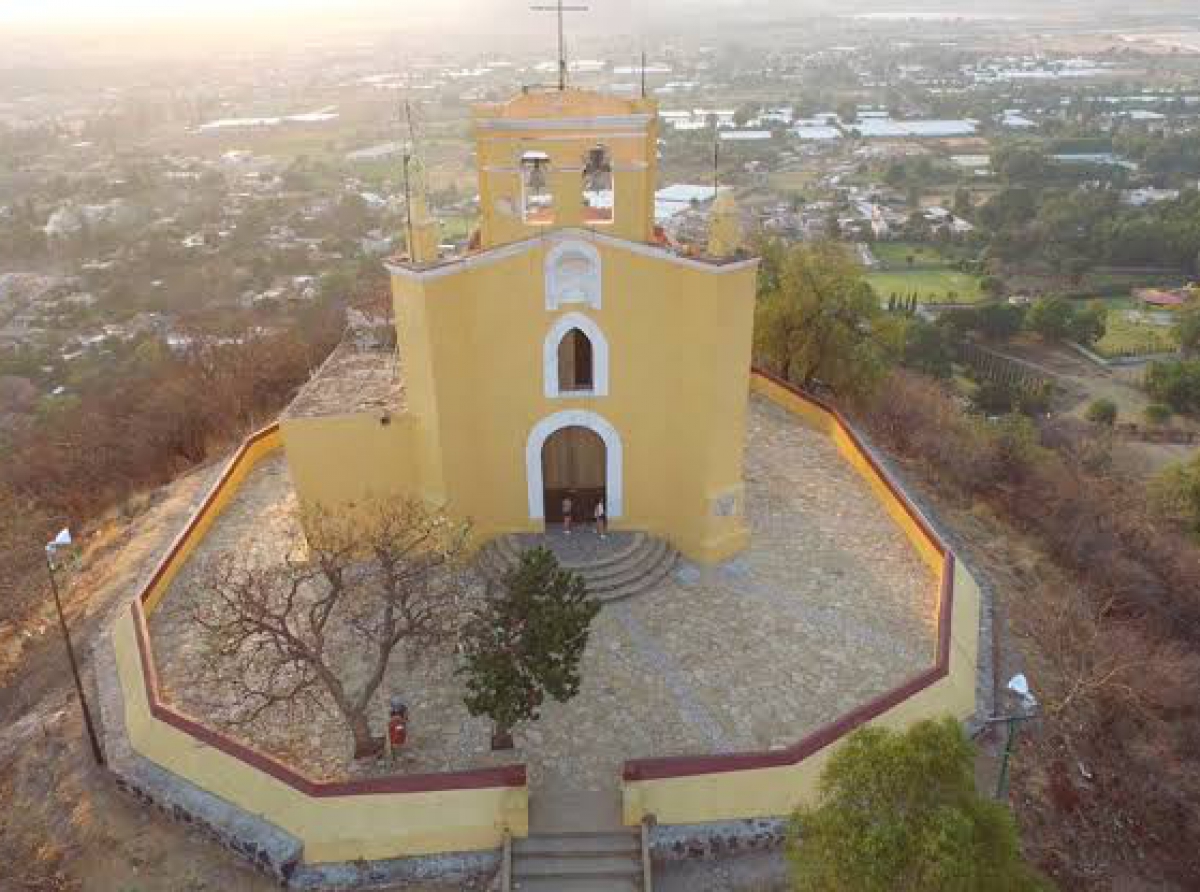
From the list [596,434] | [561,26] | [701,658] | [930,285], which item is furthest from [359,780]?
[930,285]

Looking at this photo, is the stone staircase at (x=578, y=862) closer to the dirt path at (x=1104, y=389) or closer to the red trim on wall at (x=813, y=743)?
the red trim on wall at (x=813, y=743)

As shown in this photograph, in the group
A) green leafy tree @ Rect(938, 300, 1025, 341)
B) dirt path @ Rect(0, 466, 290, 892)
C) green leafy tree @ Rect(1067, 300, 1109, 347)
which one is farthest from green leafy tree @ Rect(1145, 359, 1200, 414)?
dirt path @ Rect(0, 466, 290, 892)

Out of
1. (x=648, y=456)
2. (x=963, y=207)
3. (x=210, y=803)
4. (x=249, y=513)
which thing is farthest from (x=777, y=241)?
(x=963, y=207)

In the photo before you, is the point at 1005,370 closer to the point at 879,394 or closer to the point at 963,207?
the point at 879,394

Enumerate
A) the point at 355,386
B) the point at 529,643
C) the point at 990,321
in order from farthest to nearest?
1. the point at 990,321
2. the point at 355,386
3. the point at 529,643

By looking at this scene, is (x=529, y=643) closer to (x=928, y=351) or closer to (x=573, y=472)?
(x=573, y=472)
